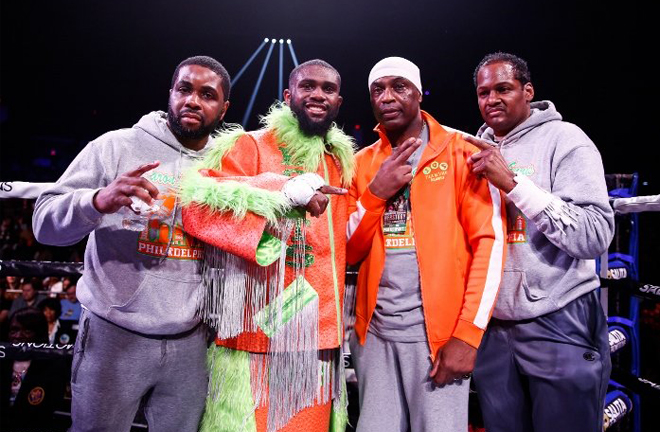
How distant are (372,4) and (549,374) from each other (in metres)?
6.96

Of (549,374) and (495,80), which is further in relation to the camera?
(495,80)

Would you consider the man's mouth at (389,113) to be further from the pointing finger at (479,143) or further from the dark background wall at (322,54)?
the dark background wall at (322,54)

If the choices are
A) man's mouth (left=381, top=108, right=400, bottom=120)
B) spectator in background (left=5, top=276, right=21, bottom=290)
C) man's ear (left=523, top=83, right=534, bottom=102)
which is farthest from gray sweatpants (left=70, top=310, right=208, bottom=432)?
spectator in background (left=5, top=276, right=21, bottom=290)

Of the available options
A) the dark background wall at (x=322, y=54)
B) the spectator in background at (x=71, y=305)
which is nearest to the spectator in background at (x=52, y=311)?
the spectator in background at (x=71, y=305)

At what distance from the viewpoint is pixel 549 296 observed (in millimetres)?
1640

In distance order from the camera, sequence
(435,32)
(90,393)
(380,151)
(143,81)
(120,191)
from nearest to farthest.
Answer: (120,191), (90,393), (380,151), (435,32), (143,81)

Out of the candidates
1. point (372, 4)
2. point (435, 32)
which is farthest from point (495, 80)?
point (435, 32)

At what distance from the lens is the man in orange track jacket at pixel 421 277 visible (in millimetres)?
1494

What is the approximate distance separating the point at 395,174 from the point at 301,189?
381 mm

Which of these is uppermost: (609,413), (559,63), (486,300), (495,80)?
(559,63)

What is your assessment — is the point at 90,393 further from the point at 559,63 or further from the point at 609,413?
the point at 559,63

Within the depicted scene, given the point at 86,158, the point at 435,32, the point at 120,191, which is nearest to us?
the point at 120,191

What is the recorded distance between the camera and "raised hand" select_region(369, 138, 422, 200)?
1543 millimetres

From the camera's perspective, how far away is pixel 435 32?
800 centimetres
